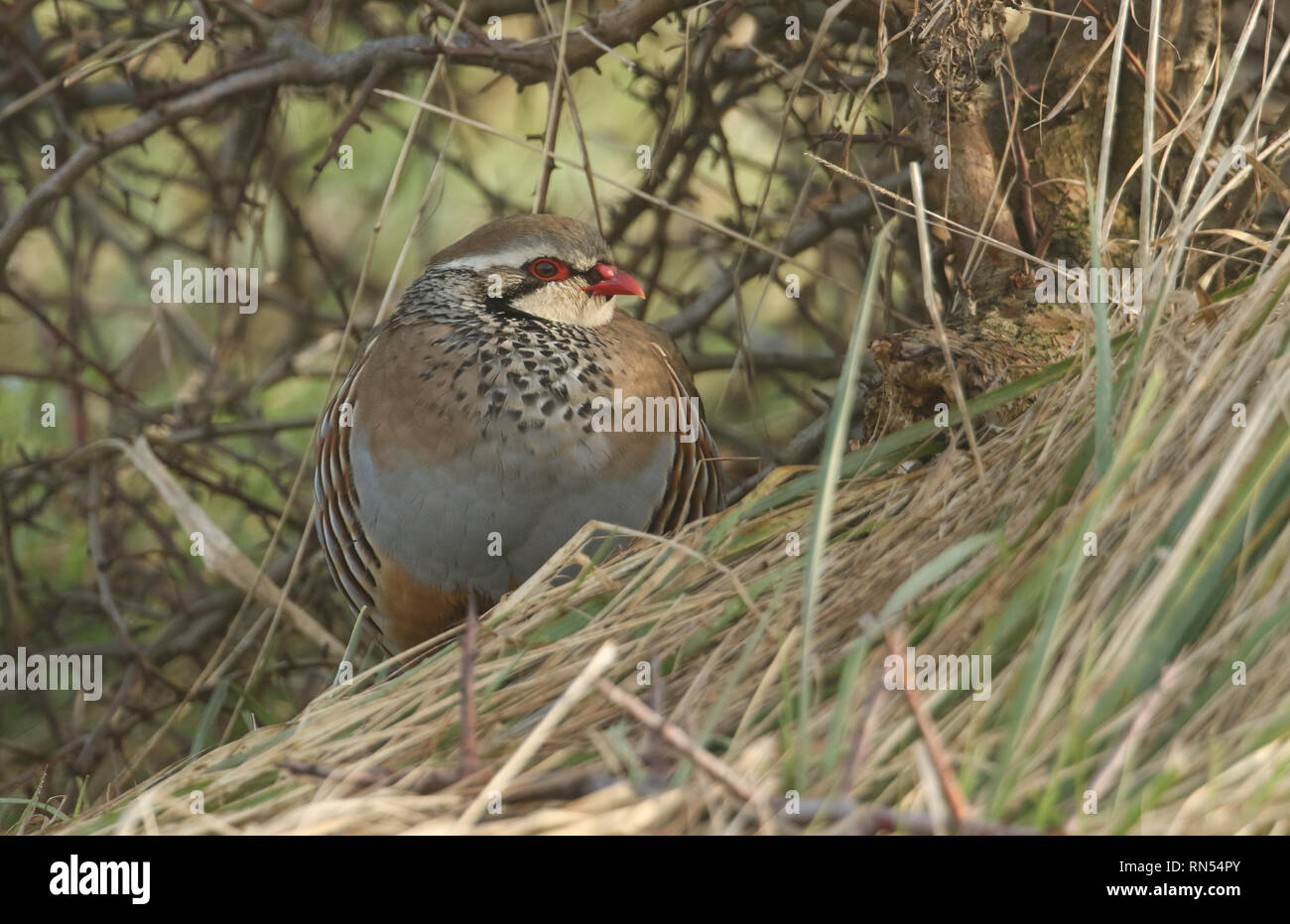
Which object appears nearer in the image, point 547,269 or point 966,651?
point 966,651

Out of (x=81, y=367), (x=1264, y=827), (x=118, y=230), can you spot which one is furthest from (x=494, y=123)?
(x=1264, y=827)

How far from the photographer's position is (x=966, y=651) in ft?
5.56

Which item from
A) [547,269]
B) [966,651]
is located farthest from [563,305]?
[966,651]

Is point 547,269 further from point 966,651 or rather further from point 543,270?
point 966,651

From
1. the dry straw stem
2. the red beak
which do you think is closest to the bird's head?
the red beak

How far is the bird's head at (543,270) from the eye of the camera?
3023 millimetres

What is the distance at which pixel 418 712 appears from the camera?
1.94 metres

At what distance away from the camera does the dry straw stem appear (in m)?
1.47

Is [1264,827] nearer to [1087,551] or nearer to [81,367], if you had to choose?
[1087,551]

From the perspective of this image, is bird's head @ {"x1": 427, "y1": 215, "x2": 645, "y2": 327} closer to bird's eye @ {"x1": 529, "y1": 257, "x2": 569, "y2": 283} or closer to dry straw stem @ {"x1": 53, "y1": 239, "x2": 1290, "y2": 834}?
bird's eye @ {"x1": 529, "y1": 257, "x2": 569, "y2": 283}

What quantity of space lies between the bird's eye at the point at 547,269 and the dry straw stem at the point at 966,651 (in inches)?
39.1

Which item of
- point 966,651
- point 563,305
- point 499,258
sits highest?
point 499,258

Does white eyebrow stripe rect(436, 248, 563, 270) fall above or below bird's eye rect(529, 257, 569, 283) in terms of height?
above

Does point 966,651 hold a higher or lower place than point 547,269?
lower
